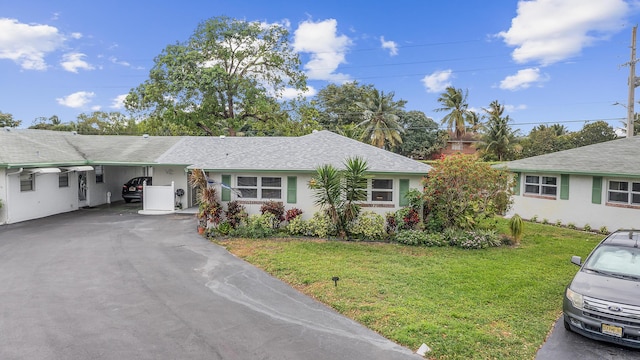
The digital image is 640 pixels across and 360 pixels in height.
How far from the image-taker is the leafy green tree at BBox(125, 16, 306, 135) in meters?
27.5

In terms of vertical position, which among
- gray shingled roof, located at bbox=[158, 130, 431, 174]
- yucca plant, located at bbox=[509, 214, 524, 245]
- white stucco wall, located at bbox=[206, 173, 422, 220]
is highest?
gray shingled roof, located at bbox=[158, 130, 431, 174]

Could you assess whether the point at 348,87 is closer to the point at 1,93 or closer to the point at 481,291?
the point at 1,93

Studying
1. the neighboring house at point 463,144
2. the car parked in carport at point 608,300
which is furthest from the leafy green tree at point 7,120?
the neighboring house at point 463,144

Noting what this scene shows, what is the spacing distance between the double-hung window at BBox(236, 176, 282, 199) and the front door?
37.1 ft

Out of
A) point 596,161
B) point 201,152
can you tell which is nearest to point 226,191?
point 201,152

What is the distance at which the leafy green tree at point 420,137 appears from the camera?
4972cm

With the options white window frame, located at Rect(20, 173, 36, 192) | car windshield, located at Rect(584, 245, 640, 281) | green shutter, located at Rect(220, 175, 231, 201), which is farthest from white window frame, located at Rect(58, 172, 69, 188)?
car windshield, located at Rect(584, 245, 640, 281)

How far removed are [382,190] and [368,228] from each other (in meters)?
1.83

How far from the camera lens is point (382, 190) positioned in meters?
14.2

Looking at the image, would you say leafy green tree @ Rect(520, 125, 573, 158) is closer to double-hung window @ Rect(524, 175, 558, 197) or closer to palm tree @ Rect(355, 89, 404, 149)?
palm tree @ Rect(355, 89, 404, 149)

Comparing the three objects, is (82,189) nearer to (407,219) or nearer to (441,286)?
(407,219)

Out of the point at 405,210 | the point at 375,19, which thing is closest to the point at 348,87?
the point at 375,19

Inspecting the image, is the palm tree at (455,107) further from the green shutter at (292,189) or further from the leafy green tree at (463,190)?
the green shutter at (292,189)

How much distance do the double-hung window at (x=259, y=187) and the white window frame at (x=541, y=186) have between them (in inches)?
491
